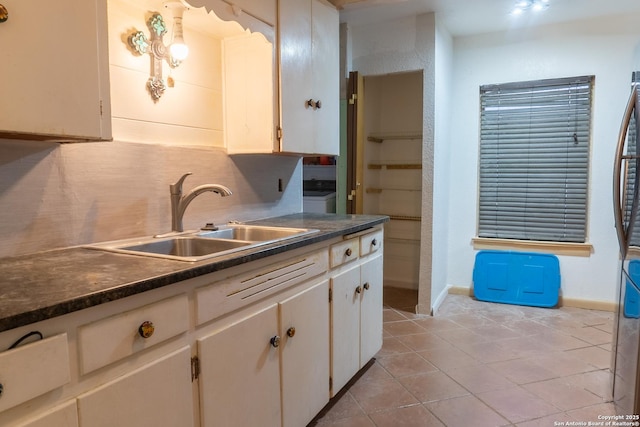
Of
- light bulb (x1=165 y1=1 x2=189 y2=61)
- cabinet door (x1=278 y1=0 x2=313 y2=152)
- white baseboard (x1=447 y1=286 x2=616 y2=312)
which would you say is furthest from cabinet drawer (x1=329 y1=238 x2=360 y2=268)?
white baseboard (x1=447 y1=286 x2=616 y2=312)

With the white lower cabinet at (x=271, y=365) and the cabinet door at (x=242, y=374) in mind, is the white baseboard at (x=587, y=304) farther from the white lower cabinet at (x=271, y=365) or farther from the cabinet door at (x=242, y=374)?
the cabinet door at (x=242, y=374)

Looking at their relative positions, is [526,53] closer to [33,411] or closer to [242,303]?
[242,303]

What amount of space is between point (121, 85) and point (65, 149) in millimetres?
381

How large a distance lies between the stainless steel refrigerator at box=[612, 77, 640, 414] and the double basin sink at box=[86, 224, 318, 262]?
1346mm

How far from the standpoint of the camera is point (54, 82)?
44.9 inches

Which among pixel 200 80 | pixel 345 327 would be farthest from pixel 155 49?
pixel 345 327

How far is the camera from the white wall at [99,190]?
4.39 feet

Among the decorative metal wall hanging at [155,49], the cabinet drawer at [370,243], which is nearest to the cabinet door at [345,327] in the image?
the cabinet drawer at [370,243]

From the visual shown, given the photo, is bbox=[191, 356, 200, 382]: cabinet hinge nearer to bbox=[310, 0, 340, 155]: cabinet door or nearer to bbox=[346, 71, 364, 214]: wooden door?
bbox=[310, 0, 340, 155]: cabinet door

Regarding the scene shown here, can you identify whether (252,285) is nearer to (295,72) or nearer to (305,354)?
A: (305,354)

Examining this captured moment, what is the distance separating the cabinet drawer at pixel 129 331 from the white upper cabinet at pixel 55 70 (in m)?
0.56

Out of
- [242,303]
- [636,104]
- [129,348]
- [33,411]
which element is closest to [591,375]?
[636,104]

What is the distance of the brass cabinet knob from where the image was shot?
1061mm

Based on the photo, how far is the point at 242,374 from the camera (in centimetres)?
141
